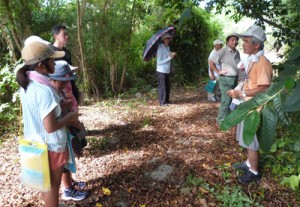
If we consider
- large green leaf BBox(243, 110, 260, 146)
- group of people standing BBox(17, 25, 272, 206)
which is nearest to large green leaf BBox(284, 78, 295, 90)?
large green leaf BBox(243, 110, 260, 146)

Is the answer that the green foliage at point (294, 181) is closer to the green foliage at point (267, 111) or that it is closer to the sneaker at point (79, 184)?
the green foliage at point (267, 111)

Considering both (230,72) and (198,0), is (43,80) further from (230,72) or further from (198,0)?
(230,72)

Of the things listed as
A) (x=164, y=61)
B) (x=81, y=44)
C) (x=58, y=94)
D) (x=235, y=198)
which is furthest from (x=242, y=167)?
(x=81, y=44)

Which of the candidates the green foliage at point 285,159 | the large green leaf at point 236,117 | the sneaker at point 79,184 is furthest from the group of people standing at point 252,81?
the sneaker at point 79,184

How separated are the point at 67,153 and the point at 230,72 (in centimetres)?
295

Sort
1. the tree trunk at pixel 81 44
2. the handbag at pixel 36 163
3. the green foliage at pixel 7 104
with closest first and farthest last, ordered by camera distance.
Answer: the handbag at pixel 36 163, the green foliage at pixel 7 104, the tree trunk at pixel 81 44

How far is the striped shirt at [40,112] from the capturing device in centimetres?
204

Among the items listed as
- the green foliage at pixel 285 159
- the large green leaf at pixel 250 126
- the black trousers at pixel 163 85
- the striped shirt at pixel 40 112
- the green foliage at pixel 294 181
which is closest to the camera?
the large green leaf at pixel 250 126

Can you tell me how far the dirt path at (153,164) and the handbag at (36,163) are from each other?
2.80 ft

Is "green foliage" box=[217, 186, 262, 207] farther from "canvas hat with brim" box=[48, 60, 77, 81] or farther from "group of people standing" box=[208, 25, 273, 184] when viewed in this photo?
"canvas hat with brim" box=[48, 60, 77, 81]

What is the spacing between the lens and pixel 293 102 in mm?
1107

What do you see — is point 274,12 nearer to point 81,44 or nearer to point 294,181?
point 294,181

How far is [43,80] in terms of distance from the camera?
209 cm

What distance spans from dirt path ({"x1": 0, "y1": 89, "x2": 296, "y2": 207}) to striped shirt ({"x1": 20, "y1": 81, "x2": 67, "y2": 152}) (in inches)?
41.5
